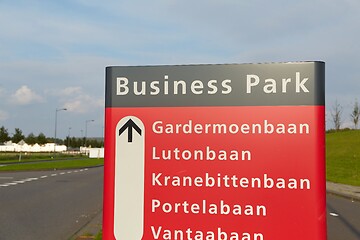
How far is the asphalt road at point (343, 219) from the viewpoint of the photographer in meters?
9.05

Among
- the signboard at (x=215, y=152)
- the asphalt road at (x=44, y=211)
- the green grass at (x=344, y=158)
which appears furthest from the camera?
the green grass at (x=344, y=158)

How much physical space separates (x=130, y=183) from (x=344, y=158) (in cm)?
3715

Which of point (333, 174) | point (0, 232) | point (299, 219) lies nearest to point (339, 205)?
point (0, 232)

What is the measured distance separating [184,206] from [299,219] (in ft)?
1.89

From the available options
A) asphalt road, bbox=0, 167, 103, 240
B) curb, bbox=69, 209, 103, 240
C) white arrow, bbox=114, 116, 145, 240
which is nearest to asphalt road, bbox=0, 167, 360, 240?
asphalt road, bbox=0, 167, 103, 240

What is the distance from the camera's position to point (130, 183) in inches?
89.6

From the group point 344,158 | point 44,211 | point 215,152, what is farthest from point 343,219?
point 344,158

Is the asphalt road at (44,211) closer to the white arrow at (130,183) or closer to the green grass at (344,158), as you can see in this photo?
the white arrow at (130,183)

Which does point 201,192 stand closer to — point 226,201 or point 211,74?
point 226,201

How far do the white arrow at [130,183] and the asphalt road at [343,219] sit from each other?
7410 mm

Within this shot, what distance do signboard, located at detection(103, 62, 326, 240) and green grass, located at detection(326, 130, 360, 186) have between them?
23.7 metres

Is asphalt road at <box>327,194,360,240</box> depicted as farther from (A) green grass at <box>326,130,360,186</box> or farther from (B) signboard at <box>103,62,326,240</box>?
(A) green grass at <box>326,130,360,186</box>

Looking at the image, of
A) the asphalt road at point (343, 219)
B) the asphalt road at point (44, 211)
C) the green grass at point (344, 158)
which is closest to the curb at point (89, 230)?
the asphalt road at point (44, 211)

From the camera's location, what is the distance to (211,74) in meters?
2.21
